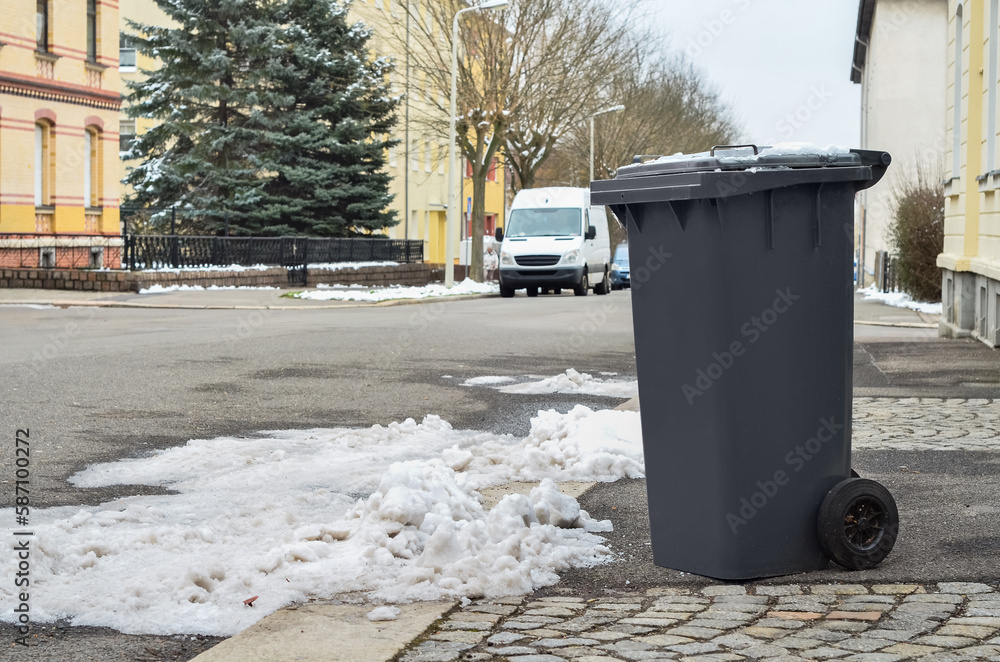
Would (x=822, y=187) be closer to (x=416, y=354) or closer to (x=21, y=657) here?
(x=21, y=657)

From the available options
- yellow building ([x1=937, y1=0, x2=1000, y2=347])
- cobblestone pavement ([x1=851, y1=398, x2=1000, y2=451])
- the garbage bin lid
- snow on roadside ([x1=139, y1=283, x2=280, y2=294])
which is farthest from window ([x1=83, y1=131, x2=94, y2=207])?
the garbage bin lid

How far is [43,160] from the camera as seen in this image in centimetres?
3309

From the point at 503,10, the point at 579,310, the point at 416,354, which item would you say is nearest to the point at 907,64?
the point at 503,10

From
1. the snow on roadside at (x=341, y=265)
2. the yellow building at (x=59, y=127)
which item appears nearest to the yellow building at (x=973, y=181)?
the snow on roadside at (x=341, y=265)

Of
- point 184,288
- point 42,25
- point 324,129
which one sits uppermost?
point 42,25

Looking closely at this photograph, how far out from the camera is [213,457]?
7.11 metres

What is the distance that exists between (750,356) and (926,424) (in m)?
4.59

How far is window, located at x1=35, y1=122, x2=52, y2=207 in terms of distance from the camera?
32.9 meters

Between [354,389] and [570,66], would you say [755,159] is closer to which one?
[354,389]

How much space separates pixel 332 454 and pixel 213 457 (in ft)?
2.08

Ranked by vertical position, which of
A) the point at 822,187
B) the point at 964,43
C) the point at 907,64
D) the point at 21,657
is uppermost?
the point at 907,64

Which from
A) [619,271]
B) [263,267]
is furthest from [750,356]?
[619,271]

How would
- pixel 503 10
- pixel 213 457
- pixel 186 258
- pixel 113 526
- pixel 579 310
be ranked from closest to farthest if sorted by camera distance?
pixel 113 526
pixel 213 457
pixel 579 310
pixel 186 258
pixel 503 10

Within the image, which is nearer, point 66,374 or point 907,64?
point 66,374
